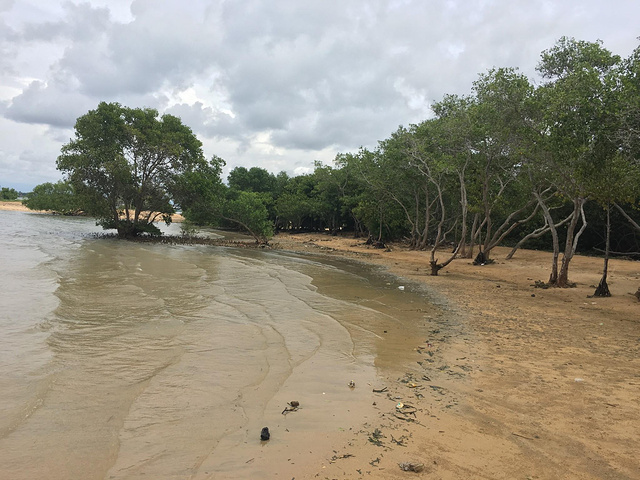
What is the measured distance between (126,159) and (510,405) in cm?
3027

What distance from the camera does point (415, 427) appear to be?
4.36m

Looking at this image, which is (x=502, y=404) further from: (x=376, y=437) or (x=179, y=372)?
(x=179, y=372)

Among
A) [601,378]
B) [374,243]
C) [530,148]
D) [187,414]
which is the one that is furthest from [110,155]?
[601,378]

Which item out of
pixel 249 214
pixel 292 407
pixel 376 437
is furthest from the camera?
pixel 249 214

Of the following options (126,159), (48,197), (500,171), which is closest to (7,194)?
(48,197)

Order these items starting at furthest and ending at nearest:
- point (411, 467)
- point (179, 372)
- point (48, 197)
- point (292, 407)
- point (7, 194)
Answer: point (7, 194) < point (48, 197) < point (179, 372) < point (292, 407) < point (411, 467)

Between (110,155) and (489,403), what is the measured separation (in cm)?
3103

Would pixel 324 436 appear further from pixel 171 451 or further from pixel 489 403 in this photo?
pixel 489 403

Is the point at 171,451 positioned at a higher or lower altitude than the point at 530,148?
lower

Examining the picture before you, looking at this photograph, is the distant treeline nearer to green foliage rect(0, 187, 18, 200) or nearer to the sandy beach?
the sandy beach

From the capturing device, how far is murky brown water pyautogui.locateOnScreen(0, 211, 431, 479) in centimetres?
378

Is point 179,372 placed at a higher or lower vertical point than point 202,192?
lower

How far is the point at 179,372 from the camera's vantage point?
590 cm

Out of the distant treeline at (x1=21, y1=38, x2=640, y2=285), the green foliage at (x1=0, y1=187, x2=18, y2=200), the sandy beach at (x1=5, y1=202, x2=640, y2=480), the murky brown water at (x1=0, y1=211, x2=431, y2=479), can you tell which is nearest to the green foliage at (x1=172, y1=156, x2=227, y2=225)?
the distant treeline at (x1=21, y1=38, x2=640, y2=285)
